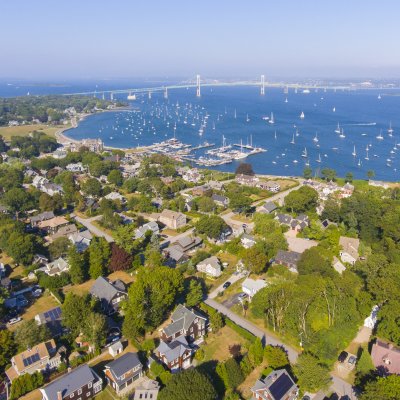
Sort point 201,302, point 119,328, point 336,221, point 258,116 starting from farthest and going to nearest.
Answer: point 258,116 < point 336,221 < point 201,302 < point 119,328

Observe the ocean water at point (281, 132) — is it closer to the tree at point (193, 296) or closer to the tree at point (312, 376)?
the tree at point (193, 296)

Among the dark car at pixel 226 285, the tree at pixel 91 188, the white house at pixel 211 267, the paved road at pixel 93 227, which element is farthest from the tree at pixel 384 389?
the tree at pixel 91 188

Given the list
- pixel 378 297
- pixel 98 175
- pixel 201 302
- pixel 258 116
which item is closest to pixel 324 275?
pixel 378 297

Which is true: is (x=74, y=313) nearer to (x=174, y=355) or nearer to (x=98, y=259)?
(x=174, y=355)

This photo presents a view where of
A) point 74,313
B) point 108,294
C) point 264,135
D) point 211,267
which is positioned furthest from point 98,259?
point 264,135

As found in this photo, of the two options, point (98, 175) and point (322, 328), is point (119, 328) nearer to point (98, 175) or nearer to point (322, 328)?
point (322, 328)

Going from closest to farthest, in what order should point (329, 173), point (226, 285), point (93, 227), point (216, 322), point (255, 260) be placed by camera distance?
point (216, 322) < point (226, 285) < point (255, 260) < point (93, 227) < point (329, 173)

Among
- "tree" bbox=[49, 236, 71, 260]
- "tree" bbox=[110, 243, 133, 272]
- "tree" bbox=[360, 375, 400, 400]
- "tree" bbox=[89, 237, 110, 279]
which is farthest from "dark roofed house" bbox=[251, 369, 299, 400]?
"tree" bbox=[49, 236, 71, 260]
